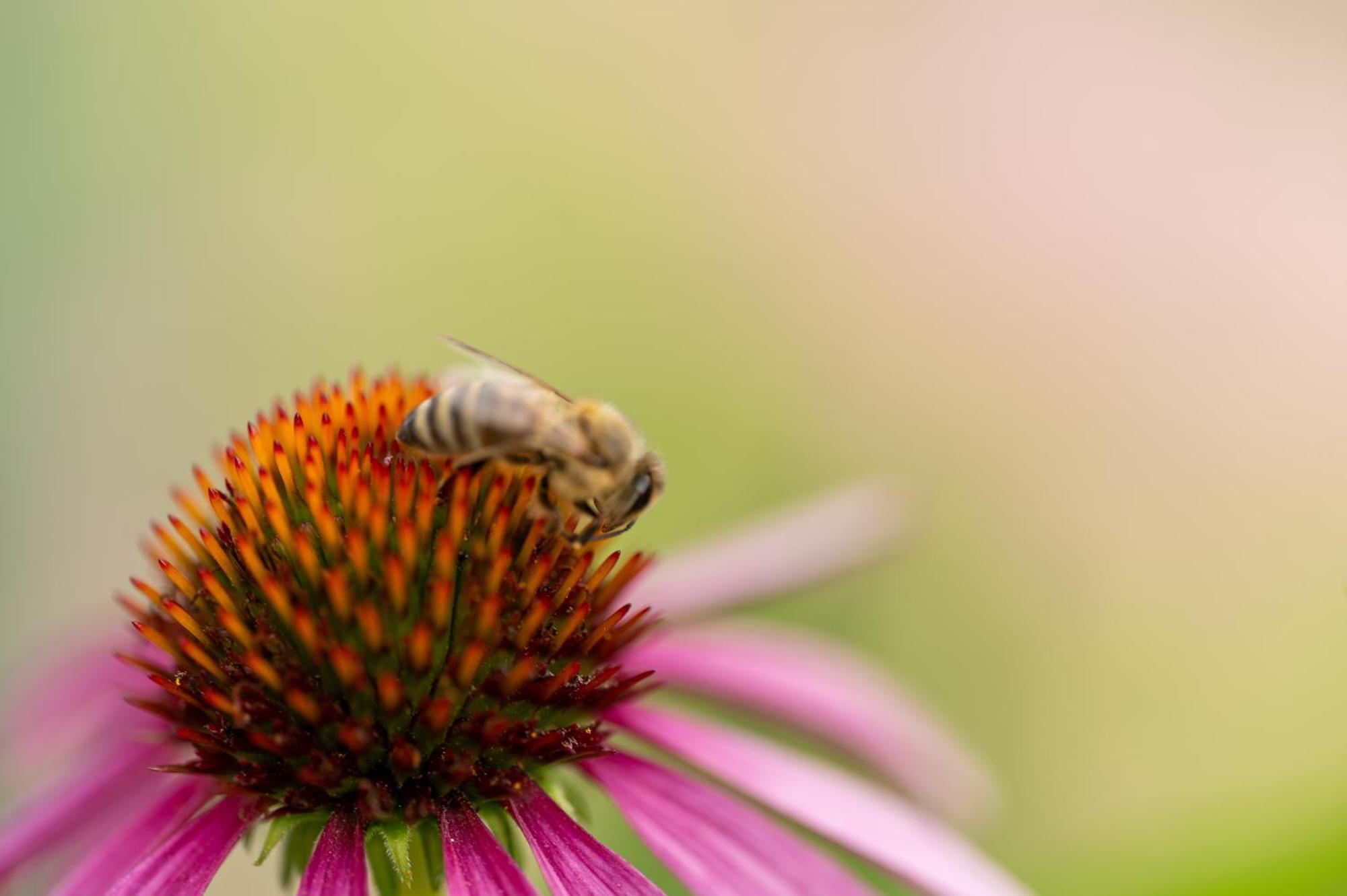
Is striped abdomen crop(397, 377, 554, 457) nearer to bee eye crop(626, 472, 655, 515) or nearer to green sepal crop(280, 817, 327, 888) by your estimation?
bee eye crop(626, 472, 655, 515)

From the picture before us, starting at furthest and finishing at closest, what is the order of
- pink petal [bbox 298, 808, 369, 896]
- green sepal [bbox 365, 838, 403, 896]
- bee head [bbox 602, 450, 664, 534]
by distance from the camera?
1. bee head [bbox 602, 450, 664, 534]
2. green sepal [bbox 365, 838, 403, 896]
3. pink petal [bbox 298, 808, 369, 896]

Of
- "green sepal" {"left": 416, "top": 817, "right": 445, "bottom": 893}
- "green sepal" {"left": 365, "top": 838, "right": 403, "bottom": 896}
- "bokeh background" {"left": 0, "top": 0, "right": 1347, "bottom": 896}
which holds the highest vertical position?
"bokeh background" {"left": 0, "top": 0, "right": 1347, "bottom": 896}

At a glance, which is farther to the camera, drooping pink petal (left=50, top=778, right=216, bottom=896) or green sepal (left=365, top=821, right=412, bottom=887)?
drooping pink petal (left=50, top=778, right=216, bottom=896)

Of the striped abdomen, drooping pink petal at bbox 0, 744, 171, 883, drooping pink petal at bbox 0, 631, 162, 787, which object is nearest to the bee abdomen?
the striped abdomen

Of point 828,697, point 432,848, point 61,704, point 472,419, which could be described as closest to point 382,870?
point 432,848

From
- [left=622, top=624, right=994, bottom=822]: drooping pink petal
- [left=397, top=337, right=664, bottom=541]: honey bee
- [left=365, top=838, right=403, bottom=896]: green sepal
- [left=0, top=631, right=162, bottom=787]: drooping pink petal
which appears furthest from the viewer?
[left=0, top=631, right=162, bottom=787]: drooping pink petal

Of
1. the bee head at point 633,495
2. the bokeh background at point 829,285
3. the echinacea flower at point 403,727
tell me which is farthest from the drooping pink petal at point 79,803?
the bokeh background at point 829,285

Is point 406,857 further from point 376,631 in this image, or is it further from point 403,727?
point 376,631
